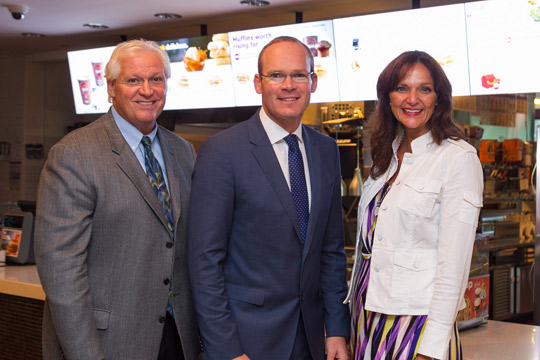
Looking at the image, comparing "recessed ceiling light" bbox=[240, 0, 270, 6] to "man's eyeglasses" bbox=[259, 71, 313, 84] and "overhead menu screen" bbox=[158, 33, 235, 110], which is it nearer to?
"overhead menu screen" bbox=[158, 33, 235, 110]

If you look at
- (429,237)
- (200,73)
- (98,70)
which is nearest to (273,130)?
(429,237)

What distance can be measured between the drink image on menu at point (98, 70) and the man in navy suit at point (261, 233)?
4.32 m

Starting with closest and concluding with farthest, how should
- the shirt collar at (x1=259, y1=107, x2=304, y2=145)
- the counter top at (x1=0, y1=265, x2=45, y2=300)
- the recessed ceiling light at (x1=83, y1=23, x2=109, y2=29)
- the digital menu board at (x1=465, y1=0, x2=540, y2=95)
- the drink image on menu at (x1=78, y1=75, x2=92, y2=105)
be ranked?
the shirt collar at (x1=259, y1=107, x2=304, y2=145)
the counter top at (x1=0, y1=265, x2=45, y2=300)
the digital menu board at (x1=465, y1=0, x2=540, y2=95)
the recessed ceiling light at (x1=83, y1=23, x2=109, y2=29)
the drink image on menu at (x1=78, y1=75, x2=92, y2=105)

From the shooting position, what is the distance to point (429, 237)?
1724 millimetres

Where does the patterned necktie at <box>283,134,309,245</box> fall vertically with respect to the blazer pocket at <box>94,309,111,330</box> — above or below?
above

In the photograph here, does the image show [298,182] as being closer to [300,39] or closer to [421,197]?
[421,197]

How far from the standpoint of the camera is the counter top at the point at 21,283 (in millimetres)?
3033

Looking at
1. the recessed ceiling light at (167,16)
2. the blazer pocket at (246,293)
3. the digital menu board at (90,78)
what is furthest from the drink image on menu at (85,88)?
the blazer pocket at (246,293)

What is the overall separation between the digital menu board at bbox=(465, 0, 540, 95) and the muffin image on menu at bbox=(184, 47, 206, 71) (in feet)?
7.25

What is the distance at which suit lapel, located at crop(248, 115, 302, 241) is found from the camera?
1.79m

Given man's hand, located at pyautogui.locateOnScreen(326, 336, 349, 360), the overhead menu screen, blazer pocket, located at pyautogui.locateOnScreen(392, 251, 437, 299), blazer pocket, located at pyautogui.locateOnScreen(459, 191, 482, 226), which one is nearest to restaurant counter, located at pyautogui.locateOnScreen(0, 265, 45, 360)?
man's hand, located at pyautogui.locateOnScreen(326, 336, 349, 360)

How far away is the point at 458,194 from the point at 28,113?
6.69 metres

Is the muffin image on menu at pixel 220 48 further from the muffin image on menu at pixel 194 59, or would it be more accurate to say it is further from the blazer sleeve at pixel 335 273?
the blazer sleeve at pixel 335 273

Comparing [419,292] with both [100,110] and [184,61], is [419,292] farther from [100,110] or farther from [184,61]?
[100,110]
